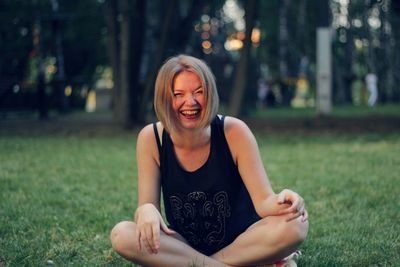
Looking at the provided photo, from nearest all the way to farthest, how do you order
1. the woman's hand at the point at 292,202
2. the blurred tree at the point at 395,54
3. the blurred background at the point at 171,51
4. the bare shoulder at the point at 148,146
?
1. the woman's hand at the point at 292,202
2. the bare shoulder at the point at 148,146
3. the blurred background at the point at 171,51
4. the blurred tree at the point at 395,54

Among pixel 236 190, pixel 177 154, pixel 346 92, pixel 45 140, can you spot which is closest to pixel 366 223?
pixel 236 190

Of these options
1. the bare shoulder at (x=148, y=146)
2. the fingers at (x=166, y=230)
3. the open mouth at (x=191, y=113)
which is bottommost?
the fingers at (x=166, y=230)

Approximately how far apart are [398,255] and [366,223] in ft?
3.14

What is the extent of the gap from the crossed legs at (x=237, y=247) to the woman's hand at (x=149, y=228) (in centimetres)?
9

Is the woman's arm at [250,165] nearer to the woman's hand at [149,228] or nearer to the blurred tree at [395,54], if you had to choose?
→ the woman's hand at [149,228]

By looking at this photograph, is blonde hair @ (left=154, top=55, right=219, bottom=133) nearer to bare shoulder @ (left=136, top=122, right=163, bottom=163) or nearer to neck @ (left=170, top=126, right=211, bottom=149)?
neck @ (left=170, top=126, right=211, bottom=149)

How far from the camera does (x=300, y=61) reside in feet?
113

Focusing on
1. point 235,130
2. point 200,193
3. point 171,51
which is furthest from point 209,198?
point 171,51

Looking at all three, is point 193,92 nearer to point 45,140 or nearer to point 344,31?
point 45,140

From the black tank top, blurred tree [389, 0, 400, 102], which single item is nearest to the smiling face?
the black tank top

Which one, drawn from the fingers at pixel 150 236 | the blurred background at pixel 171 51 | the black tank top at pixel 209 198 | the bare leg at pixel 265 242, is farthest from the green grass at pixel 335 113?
the fingers at pixel 150 236

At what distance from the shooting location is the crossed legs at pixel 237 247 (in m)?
3.26

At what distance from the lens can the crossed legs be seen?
10.7ft

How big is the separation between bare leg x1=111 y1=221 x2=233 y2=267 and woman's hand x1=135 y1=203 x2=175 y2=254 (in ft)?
0.25
